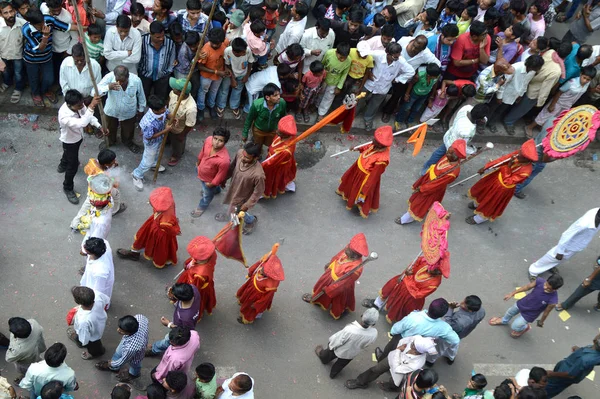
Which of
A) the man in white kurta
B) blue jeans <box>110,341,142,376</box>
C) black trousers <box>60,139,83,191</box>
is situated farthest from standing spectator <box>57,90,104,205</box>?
the man in white kurta

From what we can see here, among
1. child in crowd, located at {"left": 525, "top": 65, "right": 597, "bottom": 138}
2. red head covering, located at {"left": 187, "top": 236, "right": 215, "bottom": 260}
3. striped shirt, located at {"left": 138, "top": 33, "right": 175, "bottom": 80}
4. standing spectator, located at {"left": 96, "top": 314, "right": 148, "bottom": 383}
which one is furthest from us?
child in crowd, located at {"left": 525, "top": 65, "right": 597, "bottom": 138}

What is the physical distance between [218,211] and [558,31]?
25.3ft

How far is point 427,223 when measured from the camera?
6551 mm

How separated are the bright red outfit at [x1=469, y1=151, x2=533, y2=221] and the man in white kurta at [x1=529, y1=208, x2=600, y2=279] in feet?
2.89

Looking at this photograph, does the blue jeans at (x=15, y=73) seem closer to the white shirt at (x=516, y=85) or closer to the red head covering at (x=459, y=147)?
the red head covering at (x=459, y=147)

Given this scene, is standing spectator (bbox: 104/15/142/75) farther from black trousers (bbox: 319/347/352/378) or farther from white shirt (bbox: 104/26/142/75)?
black trousers (bbox: 319/347/352/378)

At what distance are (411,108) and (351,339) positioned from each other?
4785 mm

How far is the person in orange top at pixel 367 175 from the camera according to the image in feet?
25.0

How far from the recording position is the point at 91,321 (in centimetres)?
571

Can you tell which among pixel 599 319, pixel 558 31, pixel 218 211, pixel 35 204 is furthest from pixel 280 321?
pixel 558 31

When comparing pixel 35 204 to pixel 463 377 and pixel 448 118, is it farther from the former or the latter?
pixel 448 118

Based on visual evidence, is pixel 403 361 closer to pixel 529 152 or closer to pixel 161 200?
pixel 161 200

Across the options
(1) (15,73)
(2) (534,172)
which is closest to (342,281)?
(2) (534,172)

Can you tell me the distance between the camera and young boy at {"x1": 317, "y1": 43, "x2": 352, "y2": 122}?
27.7 ft
